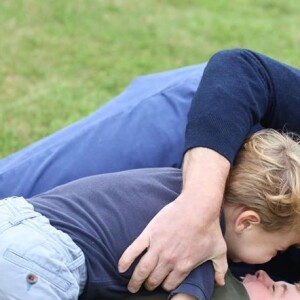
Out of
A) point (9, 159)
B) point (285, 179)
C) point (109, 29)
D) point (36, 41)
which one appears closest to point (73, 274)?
point (285, 179)

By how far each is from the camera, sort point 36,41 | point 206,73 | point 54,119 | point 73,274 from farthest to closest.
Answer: point 36,41, point 54,119, point 206,73, point 73,274

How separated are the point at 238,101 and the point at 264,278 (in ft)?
1.79

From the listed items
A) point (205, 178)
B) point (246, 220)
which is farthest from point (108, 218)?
point (246, 220)

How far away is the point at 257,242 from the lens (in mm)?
2002

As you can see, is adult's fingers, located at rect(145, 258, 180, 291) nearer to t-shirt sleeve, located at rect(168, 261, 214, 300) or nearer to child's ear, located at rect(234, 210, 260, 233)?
t-shirt sleeve, located at rect(168, 261, 214, 300)

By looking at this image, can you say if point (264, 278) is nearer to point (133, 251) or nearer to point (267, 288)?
point (267, 288)

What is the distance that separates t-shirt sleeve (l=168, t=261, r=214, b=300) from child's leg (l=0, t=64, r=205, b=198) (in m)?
0.69

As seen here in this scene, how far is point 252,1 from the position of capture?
634 centimetres

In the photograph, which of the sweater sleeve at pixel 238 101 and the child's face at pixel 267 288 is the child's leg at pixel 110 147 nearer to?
the sweater sleeve at pixel 238 101

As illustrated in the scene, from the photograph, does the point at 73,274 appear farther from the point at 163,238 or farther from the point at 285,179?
the point at 285,179

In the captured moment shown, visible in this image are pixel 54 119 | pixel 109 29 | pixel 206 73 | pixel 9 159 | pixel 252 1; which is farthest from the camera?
pixel 252 1

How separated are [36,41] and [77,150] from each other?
2.54 metres

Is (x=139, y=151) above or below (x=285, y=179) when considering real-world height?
below

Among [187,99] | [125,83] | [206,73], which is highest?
[206,73]
